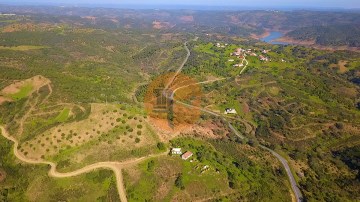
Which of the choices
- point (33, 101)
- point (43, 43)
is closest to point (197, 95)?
point (33, 101)

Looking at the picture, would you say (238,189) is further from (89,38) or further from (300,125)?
(89,38)

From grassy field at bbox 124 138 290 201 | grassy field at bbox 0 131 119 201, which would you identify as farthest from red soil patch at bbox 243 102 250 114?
grassy field at bbox 0 131 119 201

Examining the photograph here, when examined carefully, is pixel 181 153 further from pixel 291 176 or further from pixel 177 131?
pixel 291 176

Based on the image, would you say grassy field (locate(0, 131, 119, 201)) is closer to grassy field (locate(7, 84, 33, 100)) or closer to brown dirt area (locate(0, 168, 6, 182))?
brown dirt area (locate(0, 168, 6, 182))

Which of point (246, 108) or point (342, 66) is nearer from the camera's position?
point (246, 108)

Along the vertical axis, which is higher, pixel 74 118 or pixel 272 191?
pixel 74 118

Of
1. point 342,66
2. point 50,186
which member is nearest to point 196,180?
point 50,186
